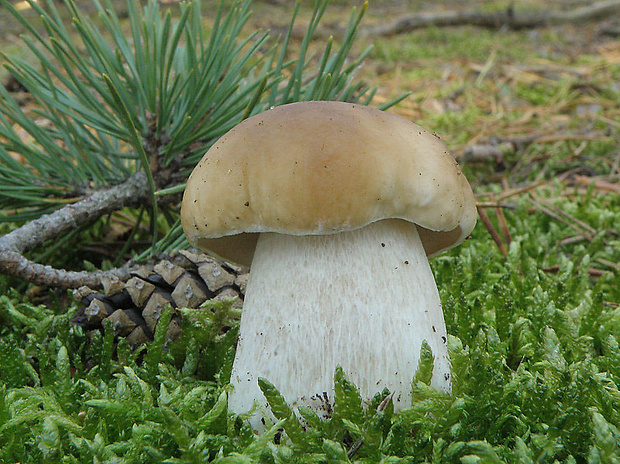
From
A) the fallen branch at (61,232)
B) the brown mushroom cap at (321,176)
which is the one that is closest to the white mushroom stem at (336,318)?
the brown mushroom cap at (321,176)

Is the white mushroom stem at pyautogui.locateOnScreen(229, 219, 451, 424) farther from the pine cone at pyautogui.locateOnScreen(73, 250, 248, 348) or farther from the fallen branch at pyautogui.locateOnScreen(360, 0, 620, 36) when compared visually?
the fallen branch at pyautogui.locateOnScreen(360, 0, 620, 36)

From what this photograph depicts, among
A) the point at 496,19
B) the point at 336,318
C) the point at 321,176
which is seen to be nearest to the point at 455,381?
the point at 336,318

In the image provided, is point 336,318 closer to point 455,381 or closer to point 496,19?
point 455,381

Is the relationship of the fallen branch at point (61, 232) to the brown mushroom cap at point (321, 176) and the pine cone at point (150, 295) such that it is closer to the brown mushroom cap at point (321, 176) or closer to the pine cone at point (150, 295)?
the pine cone at point (150, 295)

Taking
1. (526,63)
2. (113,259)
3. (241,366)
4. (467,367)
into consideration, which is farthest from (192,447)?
(526,63)

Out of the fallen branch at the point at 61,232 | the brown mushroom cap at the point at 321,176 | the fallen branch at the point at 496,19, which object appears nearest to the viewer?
the brown mushroom cap at the point at 321,176

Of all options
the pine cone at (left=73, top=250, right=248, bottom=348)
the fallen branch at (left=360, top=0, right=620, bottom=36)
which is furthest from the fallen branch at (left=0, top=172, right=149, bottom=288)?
the fallen branch at (left=360, top=0, right=620, bottom=36)

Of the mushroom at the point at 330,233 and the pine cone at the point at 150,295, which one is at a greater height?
the mushroom at the point at 330,233

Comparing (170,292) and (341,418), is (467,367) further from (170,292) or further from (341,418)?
(170,292)
